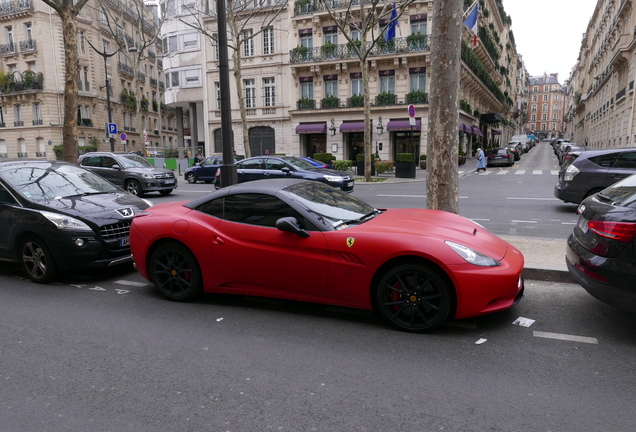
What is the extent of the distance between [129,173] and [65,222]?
11298 mm

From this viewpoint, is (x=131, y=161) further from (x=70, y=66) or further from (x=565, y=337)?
(x=565, y=337)

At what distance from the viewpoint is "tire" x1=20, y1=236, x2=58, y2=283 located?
5.73 meters

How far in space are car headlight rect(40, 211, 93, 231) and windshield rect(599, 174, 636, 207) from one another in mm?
5999

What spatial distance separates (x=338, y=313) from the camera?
462cm

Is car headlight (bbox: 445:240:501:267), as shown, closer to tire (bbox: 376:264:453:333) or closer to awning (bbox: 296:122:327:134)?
tire (bbox: 376:264:453:333)

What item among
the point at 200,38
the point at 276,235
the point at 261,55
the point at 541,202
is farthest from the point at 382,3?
the point at 276,235

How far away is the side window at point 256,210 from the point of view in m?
4.63

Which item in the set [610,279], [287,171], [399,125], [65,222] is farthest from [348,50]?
[610,279]

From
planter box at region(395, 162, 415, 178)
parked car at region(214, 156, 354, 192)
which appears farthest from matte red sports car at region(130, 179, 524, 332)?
planter box at region(395, 162, 415, 178)

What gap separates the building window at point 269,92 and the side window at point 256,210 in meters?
34.0

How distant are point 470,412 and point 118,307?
383cm

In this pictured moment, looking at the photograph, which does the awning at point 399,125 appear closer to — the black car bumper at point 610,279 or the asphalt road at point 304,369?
the asphalt road at point 304,369

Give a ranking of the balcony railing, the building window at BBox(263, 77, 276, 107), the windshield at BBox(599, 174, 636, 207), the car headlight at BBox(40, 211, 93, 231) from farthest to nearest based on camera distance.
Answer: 1. the building window at BBox(263, 77, 276, 107)
2. the balcony railing
3. the car headlight at BBox(40, 211, 93, 231)
4. the windshield at BBox(599, 174, 636, 207)

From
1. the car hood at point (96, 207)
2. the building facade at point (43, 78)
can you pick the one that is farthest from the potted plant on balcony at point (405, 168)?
the building facade at point (43, 78)
